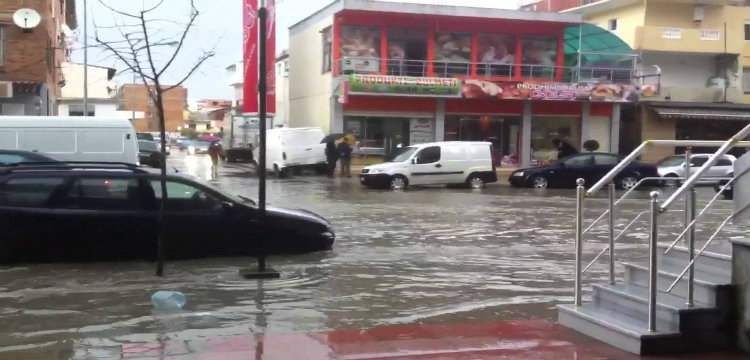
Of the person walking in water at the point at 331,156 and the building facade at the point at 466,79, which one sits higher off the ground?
the building facade at the point at 466,79

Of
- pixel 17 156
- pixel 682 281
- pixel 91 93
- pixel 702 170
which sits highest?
pixel 91 93

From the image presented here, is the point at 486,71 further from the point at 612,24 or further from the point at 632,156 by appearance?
the point at 632,156

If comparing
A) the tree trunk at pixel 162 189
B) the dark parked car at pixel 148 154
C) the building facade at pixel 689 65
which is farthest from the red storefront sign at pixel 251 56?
the tree trunk at pixel 162 189

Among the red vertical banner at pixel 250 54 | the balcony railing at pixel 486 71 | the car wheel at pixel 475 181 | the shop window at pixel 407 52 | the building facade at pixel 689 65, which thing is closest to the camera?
the car wheel at pixel 475 181

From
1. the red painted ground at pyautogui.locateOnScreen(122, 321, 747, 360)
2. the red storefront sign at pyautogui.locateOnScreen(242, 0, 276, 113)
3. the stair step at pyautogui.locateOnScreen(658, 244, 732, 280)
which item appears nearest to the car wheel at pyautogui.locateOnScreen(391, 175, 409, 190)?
the red storefront sign at pyautogui.locateOnScreen(242, 0, 276, 113)

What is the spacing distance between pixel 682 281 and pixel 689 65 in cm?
3555

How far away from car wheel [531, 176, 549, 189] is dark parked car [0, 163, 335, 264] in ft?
60.5

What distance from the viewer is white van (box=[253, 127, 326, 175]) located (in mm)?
31266

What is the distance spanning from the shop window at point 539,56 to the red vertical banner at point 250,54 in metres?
12.6

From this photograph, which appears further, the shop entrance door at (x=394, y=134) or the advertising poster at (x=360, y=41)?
the shop entrance door at (x=394, y=134)

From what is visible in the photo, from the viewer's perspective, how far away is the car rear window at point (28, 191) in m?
10.0

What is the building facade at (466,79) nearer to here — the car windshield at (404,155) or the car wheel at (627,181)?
the car windshield at (404,155)

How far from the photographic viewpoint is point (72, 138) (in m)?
20.4

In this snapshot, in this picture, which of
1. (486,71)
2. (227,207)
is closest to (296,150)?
(486,71)
